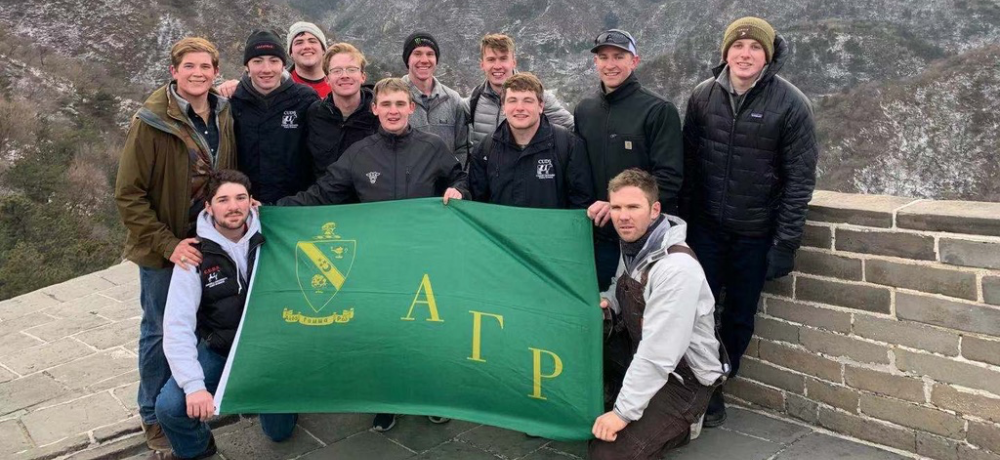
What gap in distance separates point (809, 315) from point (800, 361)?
0.96ft

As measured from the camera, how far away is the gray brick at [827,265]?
14.0 feet

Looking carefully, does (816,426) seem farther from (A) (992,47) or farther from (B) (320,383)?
(A) (992,47)

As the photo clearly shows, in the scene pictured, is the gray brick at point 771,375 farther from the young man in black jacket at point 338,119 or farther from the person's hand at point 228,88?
the person's hand at point 228,88

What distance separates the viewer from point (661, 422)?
3.78m

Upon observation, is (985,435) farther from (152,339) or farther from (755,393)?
(152,339)

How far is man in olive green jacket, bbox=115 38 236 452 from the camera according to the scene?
406 cm

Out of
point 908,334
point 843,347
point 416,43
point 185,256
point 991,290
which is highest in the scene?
point 416,43

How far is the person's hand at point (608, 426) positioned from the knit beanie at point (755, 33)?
6.57ft

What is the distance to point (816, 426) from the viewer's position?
449 centimetres

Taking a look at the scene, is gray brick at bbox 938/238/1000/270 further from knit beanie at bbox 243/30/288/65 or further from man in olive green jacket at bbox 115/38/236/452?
knit beanie at bbox 243/30/288/65

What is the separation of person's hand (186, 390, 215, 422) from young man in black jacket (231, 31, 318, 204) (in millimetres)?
1420

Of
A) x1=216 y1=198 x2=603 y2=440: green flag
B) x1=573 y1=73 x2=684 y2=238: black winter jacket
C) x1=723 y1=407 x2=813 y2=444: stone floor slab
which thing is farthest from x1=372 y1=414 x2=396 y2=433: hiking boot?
x1=723 y1=407 x2=813 y2=444: stone floor slab

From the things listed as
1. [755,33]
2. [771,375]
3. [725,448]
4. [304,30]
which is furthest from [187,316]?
[771,375]

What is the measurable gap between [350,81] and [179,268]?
152 centimetres
